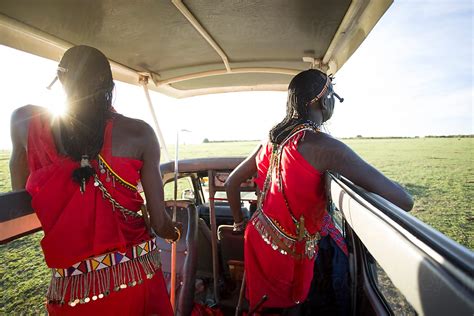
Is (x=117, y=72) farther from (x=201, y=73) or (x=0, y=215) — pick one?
(x=0, y=215)

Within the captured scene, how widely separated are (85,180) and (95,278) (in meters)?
0.47

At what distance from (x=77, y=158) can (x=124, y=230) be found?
1.37ft

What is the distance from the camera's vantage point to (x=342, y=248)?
2.15m

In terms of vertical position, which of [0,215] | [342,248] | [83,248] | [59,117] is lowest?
[342,248]

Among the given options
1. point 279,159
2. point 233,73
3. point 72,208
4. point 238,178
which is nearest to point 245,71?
point 233,73

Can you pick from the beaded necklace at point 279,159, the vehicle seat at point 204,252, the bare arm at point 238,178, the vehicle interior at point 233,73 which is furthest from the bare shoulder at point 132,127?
the vehicle seat at point 204,252

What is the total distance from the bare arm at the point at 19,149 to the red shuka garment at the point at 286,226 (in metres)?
1.28

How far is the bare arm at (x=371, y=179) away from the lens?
4.12 feet

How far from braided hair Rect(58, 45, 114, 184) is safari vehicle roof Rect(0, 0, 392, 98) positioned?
63 centimetres

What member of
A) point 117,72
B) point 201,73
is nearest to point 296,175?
point 201,73

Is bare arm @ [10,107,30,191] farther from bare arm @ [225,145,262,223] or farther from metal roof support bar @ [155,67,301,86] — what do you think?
metal roof support bar @ [155,67,301,86]

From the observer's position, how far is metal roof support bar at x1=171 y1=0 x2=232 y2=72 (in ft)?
6.02

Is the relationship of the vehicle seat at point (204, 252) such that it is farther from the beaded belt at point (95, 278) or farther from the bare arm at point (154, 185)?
the beaded belt at point (95, 278)

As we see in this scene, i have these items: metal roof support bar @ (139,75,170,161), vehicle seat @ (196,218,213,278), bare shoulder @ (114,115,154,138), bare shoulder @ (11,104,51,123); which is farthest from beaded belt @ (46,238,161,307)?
metal roof support bar @ (139,75,170,161)
